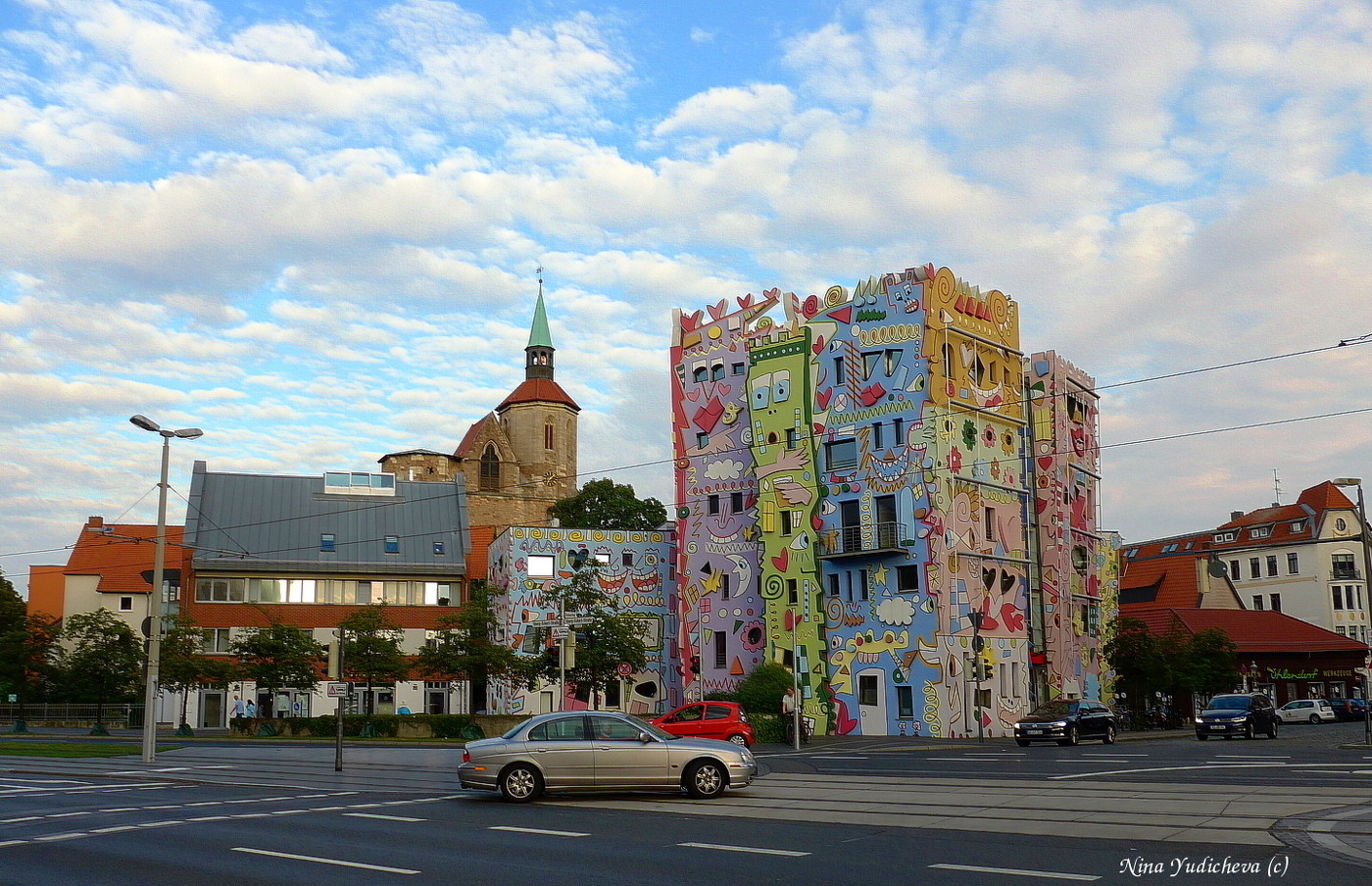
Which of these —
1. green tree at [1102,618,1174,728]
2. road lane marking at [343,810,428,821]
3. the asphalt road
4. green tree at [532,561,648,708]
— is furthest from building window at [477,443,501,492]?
road lane marking at [343,810,428,821]

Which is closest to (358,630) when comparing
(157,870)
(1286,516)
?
(157,870)

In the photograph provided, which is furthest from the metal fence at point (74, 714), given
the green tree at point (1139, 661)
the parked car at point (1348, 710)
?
the parked car at point (1348, 710)

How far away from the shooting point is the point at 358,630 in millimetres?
55719

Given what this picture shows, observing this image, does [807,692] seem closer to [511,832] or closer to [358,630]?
[358,630]

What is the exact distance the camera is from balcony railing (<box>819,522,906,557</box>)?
5219 cm

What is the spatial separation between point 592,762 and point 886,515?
3621 centimetres

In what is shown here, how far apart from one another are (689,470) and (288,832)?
49507 mm

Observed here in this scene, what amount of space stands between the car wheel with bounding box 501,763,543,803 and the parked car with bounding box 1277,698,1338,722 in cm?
5948

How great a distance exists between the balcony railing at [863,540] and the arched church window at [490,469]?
245ft

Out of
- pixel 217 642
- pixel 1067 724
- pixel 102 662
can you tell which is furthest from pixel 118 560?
pixel 1067 724

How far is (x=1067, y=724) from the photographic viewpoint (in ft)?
126

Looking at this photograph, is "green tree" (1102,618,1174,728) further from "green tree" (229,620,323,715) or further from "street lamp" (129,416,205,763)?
"street lamp" (129,416,205,763)

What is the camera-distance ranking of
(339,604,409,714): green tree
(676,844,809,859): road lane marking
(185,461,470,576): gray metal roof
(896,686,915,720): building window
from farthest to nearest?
1. (185,461,470,576): gray metal roof
2. (339,604,409,714): green tree
3. (896,686,915,720): building window
4. (676,844,809,859): road lane marking

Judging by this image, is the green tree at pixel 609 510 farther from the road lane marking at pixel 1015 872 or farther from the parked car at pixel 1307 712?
the road lane marking at pixel 1015 872
